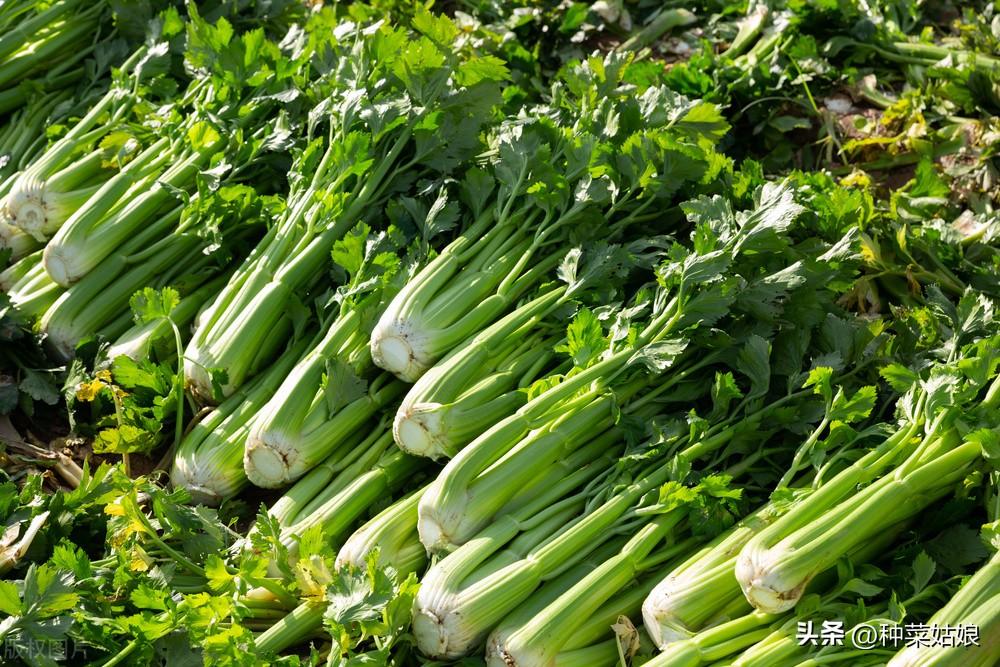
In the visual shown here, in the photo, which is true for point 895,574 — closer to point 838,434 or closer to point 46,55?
point 838,434

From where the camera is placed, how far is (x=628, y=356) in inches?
128

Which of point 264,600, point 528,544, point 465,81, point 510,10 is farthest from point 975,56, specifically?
point 264,600

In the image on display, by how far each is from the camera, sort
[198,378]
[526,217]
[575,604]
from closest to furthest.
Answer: [575,604]
[198,378]
[526,217]

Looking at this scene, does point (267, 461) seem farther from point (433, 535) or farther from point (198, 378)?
point (433, 535)

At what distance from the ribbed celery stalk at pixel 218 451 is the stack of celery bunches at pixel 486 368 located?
12 mm

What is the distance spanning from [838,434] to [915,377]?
33 cm

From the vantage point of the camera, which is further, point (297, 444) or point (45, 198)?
point (45, 198)

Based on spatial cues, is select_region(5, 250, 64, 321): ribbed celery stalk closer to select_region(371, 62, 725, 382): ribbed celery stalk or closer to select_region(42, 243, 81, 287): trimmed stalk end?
select_region(42, 243, 81, 287): trimmed stalk end

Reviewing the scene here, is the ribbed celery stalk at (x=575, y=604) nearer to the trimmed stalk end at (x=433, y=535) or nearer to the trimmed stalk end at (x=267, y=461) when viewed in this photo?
the trimmed stalk end at (x=433, y=535)

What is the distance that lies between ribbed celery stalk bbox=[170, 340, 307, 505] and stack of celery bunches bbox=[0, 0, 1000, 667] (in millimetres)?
12

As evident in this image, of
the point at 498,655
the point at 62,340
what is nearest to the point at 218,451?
the point at 62,340

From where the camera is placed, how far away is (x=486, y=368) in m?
3.45

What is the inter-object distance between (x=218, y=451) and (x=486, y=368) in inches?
38.0

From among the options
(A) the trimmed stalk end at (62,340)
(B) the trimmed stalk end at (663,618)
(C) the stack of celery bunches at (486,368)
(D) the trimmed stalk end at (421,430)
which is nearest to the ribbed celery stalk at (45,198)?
(C) the stack of celery bunches at (486,368)
